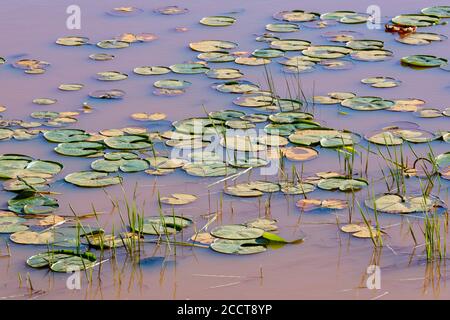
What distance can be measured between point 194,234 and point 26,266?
30.1 inches

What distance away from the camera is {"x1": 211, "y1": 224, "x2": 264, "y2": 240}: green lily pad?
434cm

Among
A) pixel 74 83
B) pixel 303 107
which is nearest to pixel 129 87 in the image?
pixel 74 83

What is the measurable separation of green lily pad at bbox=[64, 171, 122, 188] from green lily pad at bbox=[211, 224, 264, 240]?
0.70 metres

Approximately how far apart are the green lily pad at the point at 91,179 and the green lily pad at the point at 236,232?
2.29 ft

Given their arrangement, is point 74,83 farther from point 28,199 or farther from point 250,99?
point 28,199

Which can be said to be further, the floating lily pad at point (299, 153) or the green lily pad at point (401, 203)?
the floating lily pad at point (299, 153)

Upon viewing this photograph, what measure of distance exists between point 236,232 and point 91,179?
3.04ft

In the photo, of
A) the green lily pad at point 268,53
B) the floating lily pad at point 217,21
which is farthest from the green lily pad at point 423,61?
the floating lily pad at point 217,21

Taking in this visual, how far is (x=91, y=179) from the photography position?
4898 mm

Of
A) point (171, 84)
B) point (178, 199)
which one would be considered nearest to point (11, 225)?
point (178, 199)

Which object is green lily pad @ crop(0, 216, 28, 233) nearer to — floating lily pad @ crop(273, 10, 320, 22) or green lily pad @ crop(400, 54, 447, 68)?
green lily pad @ crop(400, 54, 447, 68)

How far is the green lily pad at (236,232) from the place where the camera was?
434cm

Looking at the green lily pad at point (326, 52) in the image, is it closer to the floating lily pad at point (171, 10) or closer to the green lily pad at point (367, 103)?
the green lily pad at point (367, 103)

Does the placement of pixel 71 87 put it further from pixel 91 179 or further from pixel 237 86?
pixel 91 179
